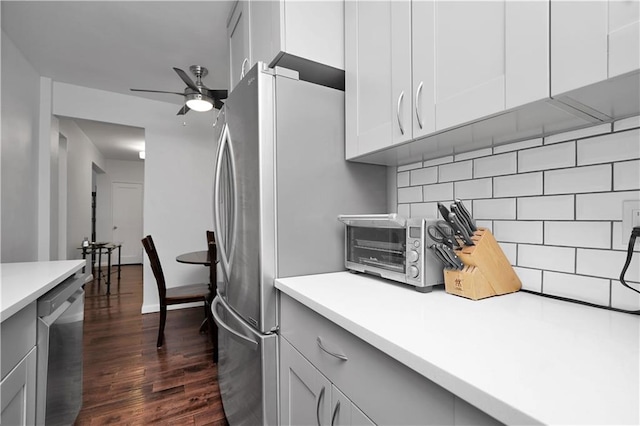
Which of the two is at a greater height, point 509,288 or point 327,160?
point 327,160

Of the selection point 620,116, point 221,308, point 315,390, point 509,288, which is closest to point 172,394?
point 221,308

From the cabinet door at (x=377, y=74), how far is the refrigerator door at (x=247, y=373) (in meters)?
0.92

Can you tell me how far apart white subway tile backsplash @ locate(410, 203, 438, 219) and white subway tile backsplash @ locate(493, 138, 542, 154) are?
13.7 inches

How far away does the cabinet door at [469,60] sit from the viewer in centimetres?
80

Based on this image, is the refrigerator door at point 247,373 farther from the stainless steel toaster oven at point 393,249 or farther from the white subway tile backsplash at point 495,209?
the white subway tile backsplash at point 495,209

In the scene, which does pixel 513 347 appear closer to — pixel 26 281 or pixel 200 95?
pixel 26 281

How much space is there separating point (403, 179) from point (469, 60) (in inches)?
29.4

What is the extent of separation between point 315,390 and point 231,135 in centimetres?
116

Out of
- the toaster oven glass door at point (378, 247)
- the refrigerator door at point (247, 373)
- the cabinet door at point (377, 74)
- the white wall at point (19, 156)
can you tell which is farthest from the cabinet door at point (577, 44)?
the white wall at point (19, 156)

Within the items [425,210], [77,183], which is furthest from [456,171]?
[77,183]

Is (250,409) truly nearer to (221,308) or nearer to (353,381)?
(221,308)

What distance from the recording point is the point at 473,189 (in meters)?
1.22

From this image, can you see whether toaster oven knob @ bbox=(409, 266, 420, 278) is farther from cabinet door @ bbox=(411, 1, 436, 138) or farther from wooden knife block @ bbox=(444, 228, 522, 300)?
cabinet door @ bbox=(411, 1, 436, 138)

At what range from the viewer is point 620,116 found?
0.82 meters
